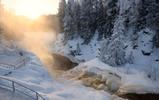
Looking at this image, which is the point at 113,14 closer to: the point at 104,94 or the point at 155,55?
the point at 155,55

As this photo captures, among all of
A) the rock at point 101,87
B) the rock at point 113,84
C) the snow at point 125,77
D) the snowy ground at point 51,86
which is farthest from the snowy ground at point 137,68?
the snowy ground at point 51,86

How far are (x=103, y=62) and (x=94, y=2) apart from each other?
25.4 metres

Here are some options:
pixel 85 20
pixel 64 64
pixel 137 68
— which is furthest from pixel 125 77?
pixel 85 20

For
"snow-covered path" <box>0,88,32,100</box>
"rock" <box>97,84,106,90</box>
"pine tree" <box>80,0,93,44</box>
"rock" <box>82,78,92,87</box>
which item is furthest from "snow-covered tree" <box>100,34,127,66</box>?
"snow-covered path" <box>0,88,32,100</box>

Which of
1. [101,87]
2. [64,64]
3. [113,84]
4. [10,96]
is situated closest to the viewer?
[10,96]

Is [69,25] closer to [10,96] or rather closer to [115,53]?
[115,53]

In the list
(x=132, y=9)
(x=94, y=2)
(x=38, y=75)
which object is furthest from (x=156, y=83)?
(x=94, y=2)

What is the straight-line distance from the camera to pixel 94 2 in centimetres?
7031

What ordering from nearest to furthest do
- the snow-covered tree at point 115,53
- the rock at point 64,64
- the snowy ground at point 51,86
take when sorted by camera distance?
the snowy ground at point 51,86
the snow-covered tree at point 115,53
the rock at point 64,64

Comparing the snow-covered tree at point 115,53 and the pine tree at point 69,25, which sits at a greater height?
the pine tree at point 69,25

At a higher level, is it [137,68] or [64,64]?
[137,68]

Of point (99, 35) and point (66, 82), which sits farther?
point (99, 35)

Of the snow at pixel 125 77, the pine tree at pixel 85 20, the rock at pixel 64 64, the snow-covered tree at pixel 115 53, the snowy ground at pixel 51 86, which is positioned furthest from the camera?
the pine tree at pixel 85 20

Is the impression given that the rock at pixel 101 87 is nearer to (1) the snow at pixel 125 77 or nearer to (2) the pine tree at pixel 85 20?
(1) the snow at pixel 125 77
